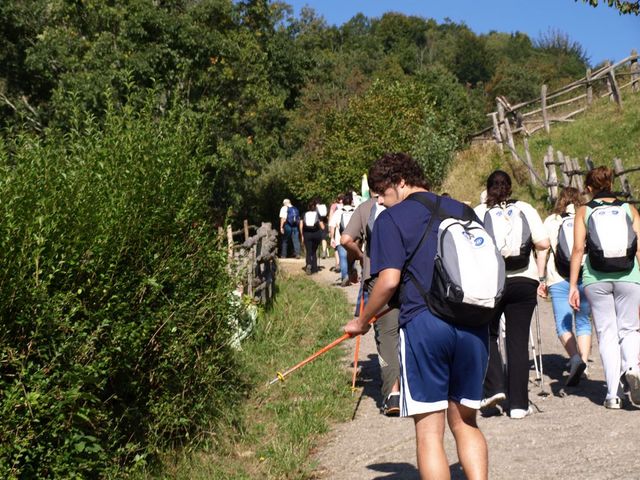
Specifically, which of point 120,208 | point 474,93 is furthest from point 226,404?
point 474,93

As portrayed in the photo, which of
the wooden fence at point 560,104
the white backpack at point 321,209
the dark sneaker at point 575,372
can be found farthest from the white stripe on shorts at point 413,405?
the wooden fence at point 560,104

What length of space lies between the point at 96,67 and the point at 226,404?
1001 inches

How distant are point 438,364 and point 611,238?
3102 millimetres

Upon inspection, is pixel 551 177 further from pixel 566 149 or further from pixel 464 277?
pixel 464 277

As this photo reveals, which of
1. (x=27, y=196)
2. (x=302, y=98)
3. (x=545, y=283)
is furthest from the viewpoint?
(x=302, y=98)

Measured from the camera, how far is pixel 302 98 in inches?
1964

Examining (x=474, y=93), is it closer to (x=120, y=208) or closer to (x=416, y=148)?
(x=416, y=148)

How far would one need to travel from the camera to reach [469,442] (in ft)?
15.3

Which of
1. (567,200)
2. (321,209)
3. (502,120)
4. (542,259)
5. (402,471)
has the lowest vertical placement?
(402,471)

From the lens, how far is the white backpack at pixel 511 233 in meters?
7.27

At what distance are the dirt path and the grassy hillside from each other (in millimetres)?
16109

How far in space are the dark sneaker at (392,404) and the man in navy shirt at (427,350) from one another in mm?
2786

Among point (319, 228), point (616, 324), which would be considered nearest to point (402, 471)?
point (616, 324)

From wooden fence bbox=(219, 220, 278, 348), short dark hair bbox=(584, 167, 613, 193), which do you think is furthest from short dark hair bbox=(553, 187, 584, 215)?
wooden fence bbox=(219, 220, 278, 348)
